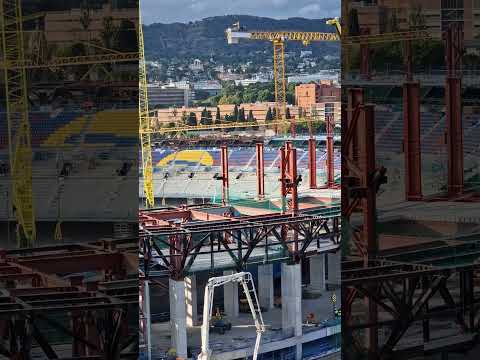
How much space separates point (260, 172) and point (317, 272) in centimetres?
107

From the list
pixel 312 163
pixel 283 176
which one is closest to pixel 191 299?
pixel 283 176

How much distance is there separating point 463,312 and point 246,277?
1.72 m

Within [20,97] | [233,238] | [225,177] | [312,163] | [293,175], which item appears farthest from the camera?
[312,163]

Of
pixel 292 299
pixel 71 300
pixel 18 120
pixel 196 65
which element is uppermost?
pixel 196 65

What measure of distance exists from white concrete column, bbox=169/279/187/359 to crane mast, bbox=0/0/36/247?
1545 millimetres

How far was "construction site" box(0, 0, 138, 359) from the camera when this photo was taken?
3.26m

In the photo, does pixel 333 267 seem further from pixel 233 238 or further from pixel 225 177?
pixel 225 177

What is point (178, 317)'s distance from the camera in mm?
4957

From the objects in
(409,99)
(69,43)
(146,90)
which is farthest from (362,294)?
(146,90)

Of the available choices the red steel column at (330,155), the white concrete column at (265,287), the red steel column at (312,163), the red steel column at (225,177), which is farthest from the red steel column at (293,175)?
the white concrete column at (265,287)

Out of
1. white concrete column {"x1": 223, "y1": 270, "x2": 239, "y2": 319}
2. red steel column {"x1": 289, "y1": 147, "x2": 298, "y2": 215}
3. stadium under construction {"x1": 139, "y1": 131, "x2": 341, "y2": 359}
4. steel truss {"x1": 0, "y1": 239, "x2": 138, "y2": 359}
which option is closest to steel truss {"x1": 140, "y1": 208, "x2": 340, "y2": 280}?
stadium under construction {"x1": 139, "y1": 131, "x2": 341, "y2": 359}

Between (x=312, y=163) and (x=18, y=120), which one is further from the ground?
(x=18, y=120)

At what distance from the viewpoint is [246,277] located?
4.98 meters

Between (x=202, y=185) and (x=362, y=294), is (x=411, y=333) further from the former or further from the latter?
(x=202, y=185)
